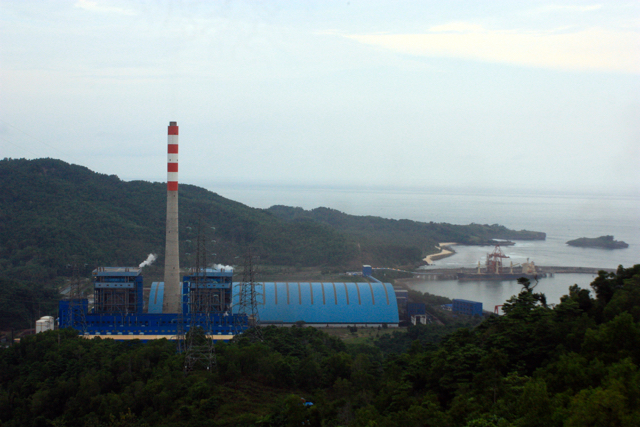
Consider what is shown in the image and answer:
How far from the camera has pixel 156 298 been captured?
22703 millimetres

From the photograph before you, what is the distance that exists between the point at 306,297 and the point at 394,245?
23213 mm

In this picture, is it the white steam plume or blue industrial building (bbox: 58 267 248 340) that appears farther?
the white steam plume

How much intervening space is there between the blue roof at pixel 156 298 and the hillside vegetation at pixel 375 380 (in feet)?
23.4

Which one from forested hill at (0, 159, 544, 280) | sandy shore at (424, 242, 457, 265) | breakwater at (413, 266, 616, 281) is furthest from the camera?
sandy shore at (424, 242, 457, 265)

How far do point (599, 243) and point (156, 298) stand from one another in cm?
4701

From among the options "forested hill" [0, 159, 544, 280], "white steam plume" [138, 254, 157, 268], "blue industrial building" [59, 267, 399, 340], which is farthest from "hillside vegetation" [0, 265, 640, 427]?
"forested hill" [0, 159, 544, 280]

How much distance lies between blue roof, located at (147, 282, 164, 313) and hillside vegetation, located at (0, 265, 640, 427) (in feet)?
23.4

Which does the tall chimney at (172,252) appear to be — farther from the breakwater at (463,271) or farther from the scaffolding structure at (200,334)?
the breakwater at (463,271)

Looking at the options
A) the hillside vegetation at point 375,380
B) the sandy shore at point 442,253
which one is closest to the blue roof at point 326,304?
the hillside vegetation at point 375,380

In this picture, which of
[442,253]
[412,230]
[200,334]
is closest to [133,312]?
[200,334]

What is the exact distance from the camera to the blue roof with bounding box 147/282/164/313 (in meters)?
22.3

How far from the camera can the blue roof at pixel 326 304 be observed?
74.4 feet

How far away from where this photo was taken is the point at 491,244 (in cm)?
6212

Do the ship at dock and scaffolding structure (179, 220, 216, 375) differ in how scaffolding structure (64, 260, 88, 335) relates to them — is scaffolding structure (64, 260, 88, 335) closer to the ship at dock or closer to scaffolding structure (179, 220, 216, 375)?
scaffolding structure (179, 220, 216, 375)
